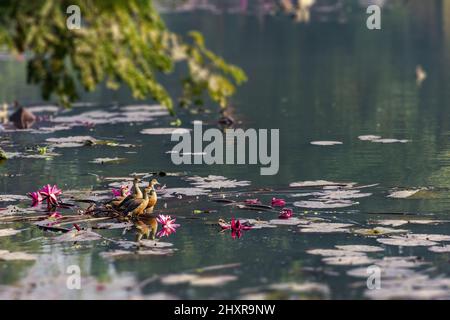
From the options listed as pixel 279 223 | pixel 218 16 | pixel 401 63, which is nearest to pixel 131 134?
pixel 279 223

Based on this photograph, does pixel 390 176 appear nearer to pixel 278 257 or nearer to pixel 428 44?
pixel 278 257

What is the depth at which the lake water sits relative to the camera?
1577cm

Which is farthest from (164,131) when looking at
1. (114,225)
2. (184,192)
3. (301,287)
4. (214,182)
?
(301,287)

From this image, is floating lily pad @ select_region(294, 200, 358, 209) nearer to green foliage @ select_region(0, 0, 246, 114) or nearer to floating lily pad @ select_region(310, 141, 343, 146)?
green foliage @ select_region(0, 0, 246, 114)

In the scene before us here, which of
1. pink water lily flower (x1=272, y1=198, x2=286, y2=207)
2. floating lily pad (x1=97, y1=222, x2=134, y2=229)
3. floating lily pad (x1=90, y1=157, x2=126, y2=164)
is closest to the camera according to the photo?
floating lily pad (x1=97, y1=222, x2=134, y2=229)

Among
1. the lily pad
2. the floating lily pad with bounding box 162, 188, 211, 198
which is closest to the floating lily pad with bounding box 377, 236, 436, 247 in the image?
the floating lily pad with bounding box 162, 188, 211, 198

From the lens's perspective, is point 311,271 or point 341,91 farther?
point 341,91

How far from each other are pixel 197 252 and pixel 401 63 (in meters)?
34.4

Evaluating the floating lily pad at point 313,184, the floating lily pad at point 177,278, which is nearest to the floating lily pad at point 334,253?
the floating lily pad at point 177,278

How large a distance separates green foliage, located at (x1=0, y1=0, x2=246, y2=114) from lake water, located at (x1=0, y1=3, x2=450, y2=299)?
2534 mm

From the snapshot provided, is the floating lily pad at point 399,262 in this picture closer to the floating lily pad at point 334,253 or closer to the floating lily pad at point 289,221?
the floating lily pad at point 334,253

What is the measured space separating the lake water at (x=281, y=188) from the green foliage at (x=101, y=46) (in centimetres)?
253

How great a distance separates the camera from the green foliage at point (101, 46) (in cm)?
1538

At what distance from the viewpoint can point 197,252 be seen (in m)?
17.4
